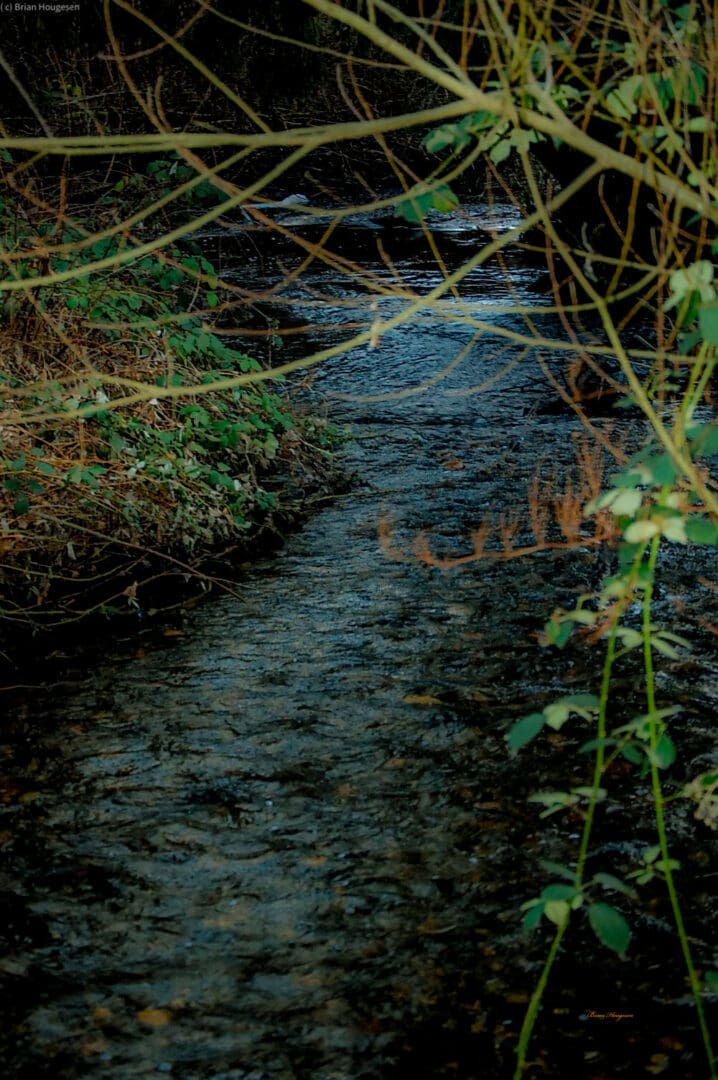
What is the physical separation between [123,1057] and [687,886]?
169 centimetres

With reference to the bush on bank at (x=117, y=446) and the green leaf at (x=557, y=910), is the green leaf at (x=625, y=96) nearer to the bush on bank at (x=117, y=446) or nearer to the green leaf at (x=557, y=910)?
the green leaf at (x=557, y=910)

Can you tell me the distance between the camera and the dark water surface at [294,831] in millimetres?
2979

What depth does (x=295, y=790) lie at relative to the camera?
4.07 m

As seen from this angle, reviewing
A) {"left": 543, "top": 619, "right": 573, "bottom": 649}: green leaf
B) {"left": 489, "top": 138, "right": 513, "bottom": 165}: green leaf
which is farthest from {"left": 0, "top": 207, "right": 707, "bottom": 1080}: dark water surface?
{"left": 543, "top": 619, "right": 573, "bottom": 649}: green leaf

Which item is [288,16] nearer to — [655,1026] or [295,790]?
[295,790]

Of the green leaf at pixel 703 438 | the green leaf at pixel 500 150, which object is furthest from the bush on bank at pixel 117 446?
the green leaf at pixel 703 438

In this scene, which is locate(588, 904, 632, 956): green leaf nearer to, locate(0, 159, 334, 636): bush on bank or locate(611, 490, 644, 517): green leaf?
locate(611, 490, 644, 517): green leaf

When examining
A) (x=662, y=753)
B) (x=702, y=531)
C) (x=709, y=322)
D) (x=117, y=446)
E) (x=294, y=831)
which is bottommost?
(x=294, y=831)

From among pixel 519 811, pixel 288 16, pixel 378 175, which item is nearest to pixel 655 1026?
pixel 519 811

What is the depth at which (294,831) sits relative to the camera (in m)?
3.84

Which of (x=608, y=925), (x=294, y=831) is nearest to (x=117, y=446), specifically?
(x=294, y=831)

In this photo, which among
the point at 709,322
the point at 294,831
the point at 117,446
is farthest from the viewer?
the point at 117,446

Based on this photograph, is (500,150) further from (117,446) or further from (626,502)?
(117,446)

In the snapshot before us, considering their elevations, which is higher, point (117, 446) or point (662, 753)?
point (117, 446)
